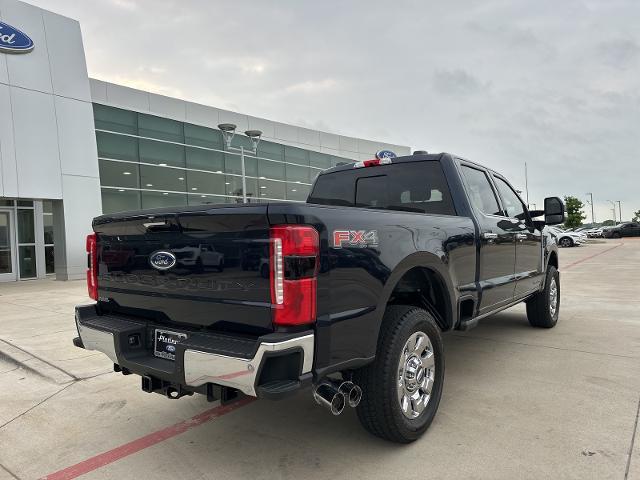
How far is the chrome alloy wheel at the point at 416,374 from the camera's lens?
294 cm

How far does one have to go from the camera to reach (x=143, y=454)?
3018 millimetres

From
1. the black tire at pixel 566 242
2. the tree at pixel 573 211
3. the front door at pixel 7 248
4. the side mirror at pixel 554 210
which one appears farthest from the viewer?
the tree at pixel 573 211

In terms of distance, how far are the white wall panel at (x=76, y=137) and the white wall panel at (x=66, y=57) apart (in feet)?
1.12

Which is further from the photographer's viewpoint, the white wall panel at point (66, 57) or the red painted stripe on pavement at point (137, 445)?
the white wall panel at point (66, 57)

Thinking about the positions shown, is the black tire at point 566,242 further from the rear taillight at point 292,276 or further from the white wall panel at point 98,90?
the rear taillight at point 292,276

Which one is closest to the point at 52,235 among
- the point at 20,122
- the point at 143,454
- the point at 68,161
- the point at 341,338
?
the point at 68,161

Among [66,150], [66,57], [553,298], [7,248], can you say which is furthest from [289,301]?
[7,248]

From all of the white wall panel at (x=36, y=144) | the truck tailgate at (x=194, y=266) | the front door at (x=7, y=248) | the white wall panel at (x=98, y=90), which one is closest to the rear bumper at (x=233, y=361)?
the truck tailgate at (x=194, y=266)

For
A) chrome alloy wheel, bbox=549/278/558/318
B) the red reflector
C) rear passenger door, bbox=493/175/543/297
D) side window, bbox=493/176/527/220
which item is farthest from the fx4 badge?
chrome alloy wheel, bbox=549/278/558/318

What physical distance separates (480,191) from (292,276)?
2.87m

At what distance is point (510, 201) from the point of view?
207 inches

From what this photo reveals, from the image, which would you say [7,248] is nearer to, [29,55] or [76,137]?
[76,137]

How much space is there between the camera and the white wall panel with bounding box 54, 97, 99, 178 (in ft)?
48.3

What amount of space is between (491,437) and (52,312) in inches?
309
